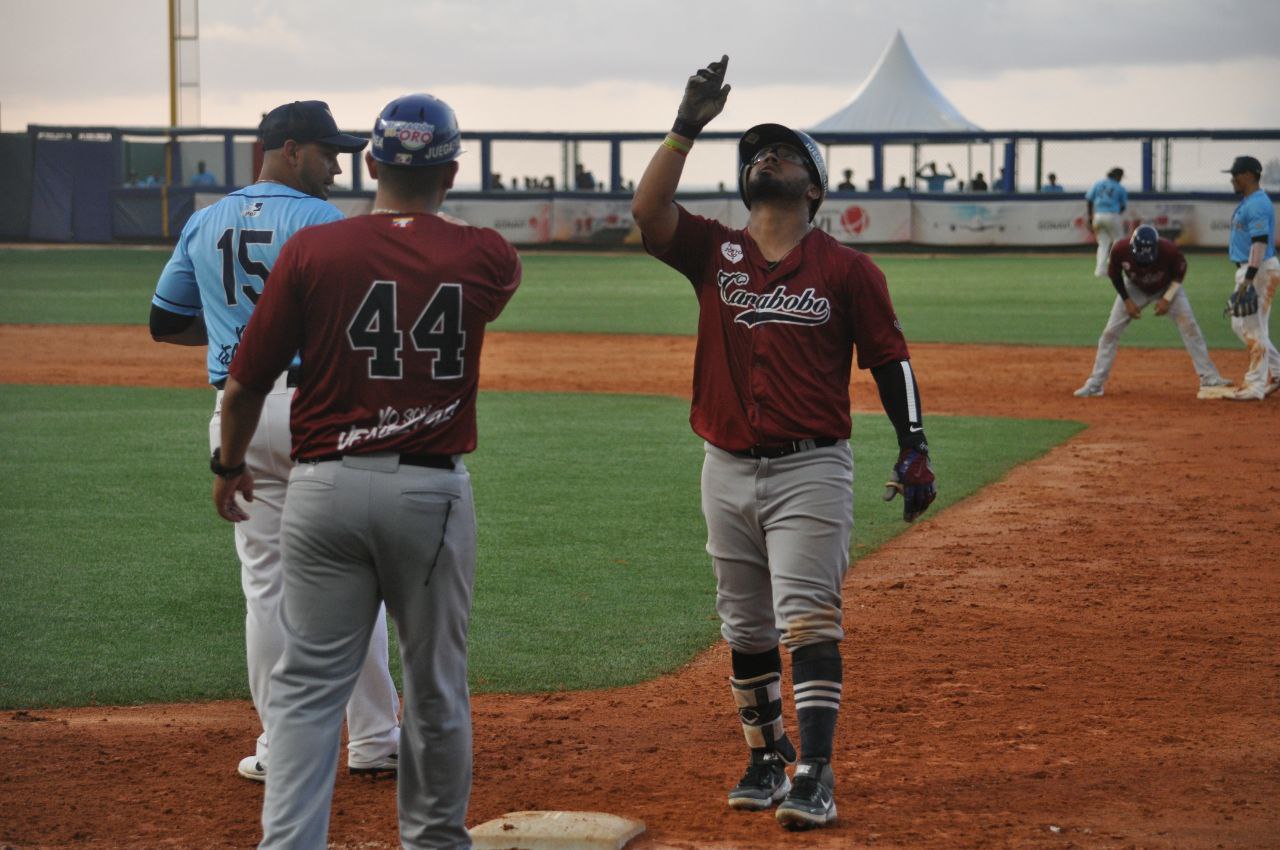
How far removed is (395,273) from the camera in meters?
3.64

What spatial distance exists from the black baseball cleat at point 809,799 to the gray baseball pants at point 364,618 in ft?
3.62

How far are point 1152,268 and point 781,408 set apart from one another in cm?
1106

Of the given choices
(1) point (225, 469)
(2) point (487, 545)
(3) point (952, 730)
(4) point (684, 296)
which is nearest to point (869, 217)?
(4) point (684, 296)

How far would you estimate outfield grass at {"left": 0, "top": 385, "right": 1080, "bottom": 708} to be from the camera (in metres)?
6.38

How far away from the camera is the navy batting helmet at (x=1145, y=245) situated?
14.2 meters

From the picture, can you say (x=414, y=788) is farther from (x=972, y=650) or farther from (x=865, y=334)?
(x=972, y=650)

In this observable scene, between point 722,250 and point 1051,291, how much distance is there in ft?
82.8

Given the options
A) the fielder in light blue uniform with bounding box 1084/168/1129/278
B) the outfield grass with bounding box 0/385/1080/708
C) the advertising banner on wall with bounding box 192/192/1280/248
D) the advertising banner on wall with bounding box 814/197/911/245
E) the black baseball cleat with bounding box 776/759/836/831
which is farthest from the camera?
the advertising banner on wall with bounding box 814/197/911/245

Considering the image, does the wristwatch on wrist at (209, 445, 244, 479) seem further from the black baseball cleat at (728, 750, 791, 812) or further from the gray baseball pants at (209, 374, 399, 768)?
the black baseball cleat at (728, 750, 791, 812)

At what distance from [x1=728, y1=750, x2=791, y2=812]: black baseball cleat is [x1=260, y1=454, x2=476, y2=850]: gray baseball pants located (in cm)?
117

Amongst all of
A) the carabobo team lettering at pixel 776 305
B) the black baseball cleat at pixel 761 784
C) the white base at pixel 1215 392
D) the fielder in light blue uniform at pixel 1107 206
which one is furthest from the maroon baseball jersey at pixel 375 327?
the fielder in light blue uniform at pixel 1107 206

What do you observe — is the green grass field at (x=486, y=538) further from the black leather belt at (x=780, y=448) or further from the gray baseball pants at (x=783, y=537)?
the black leather belt at (x=780, y=448)

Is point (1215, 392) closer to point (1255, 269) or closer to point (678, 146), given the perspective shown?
point (1255, 269)

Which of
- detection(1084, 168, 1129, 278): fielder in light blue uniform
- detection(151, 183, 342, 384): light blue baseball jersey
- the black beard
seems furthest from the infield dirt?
detection(1084, 168, 1129, 278): fielder in light blue uniform
